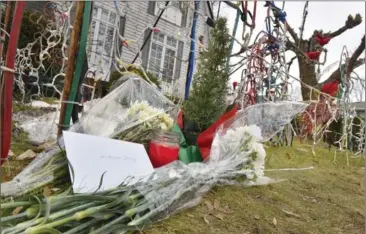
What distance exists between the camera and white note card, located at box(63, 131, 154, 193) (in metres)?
1.61

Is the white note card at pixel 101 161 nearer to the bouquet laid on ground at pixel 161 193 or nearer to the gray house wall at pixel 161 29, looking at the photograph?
the bouquet laid on ground at pixel 161 193

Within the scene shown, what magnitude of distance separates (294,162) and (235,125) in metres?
1.07

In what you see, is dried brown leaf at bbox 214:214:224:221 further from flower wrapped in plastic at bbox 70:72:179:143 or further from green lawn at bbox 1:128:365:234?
flower wrapped in plastic at bbox 70:72:179:143

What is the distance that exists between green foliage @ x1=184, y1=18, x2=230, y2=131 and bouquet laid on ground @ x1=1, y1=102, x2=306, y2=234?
18 centimetres

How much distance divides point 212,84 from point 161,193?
113cm

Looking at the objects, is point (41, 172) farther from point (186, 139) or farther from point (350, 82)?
point (350, 82)

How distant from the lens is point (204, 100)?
8.31ft

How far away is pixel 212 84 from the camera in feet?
8.32

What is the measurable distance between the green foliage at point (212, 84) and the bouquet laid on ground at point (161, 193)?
0.18 metres

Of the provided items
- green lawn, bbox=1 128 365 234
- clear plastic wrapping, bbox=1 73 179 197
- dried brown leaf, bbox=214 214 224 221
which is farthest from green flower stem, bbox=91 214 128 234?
clear plastic wrapping, bbox=1 73 179 197

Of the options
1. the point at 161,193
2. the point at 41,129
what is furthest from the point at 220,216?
the point at 41,129

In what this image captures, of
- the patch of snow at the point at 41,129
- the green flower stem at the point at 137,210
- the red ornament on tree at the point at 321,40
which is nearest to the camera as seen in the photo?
the green flower stem at the point at 137,210

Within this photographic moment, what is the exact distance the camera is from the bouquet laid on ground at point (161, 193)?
1186mm

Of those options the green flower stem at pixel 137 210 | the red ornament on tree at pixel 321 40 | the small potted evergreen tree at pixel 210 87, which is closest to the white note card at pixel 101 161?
the green flower stem at pixel 137 210
